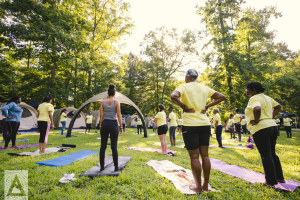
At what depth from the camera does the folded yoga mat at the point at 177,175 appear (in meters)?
2.83

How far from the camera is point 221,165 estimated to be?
4484 mm

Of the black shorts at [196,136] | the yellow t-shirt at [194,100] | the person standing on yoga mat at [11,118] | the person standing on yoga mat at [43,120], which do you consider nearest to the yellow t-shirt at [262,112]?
the yellow t-shirt at [194,100]

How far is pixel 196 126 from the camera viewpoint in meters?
2.60

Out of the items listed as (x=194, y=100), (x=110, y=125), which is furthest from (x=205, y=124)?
(x=110, y=125)

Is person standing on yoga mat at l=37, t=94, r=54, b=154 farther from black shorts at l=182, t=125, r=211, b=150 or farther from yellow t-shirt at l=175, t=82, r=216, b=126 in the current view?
black shorts at l=182, t=125, r=211, b=150

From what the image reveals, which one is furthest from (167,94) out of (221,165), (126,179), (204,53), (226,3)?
(126,179)

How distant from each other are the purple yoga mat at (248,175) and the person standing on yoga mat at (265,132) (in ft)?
0.47

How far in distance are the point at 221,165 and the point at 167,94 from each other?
852 inches

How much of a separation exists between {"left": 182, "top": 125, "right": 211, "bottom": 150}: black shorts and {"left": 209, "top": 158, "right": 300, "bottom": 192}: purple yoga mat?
1.73 meters

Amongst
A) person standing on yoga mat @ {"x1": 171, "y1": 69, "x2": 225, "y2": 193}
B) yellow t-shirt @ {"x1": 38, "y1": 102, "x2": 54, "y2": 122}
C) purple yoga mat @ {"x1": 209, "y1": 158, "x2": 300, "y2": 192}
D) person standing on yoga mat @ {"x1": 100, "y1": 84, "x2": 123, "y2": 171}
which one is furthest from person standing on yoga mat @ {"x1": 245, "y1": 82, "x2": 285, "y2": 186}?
yellow t-shirt @ {"x1": 38, "y1": 102, "x2": 54, "y2": 122}

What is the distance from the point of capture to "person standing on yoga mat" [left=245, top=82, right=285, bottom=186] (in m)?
2.92

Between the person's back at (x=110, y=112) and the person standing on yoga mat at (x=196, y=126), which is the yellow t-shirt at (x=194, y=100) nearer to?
the person standing on yoga mat at (x=196, y=126)

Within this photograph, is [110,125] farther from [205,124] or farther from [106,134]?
[205,124]

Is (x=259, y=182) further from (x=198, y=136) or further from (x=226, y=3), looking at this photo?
(x=226, y=3)
